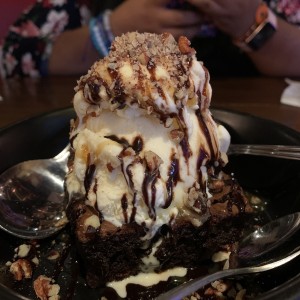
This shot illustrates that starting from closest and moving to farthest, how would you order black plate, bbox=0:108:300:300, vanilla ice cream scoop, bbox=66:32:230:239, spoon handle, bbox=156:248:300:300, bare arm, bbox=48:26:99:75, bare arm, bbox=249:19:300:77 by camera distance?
spoon handle, bbox=156:248:300:300, vanilla ice cream scoop, bbox=66:32:230:239, black plate, bbox=0:108:300:300, bare arm, bbox=249:19:300:77, bare arm, bbox=48:26:99:75

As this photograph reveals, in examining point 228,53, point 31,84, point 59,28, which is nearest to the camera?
point 31,84

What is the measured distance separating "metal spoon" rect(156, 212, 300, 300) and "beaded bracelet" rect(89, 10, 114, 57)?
4.38ft

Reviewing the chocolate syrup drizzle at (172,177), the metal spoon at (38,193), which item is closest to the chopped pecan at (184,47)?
the chocolate syrup drizzle at (172,177)

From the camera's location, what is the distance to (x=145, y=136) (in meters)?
0.76

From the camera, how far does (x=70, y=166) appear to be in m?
0.88

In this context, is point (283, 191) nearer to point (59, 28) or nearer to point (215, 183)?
point (215, 183)

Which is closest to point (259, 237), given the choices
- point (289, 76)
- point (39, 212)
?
point (39, 212)

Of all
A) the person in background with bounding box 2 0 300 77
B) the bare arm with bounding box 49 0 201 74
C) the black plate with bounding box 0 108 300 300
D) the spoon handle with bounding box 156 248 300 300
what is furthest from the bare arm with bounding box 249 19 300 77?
the spoon handle with bounding box 156 248 300 300

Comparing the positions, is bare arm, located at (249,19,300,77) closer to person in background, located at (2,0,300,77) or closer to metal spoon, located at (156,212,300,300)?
person in background, located at (2,0,300,77)

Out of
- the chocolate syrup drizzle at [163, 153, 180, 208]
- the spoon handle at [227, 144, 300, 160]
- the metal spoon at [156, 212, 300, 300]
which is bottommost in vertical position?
the metal spoon at [156, 212, 300, 300]

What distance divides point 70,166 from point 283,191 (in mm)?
487

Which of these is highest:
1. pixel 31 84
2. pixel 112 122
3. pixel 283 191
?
pixel 112 122

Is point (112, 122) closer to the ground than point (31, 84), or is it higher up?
higher up

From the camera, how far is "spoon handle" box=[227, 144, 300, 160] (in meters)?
0.92
